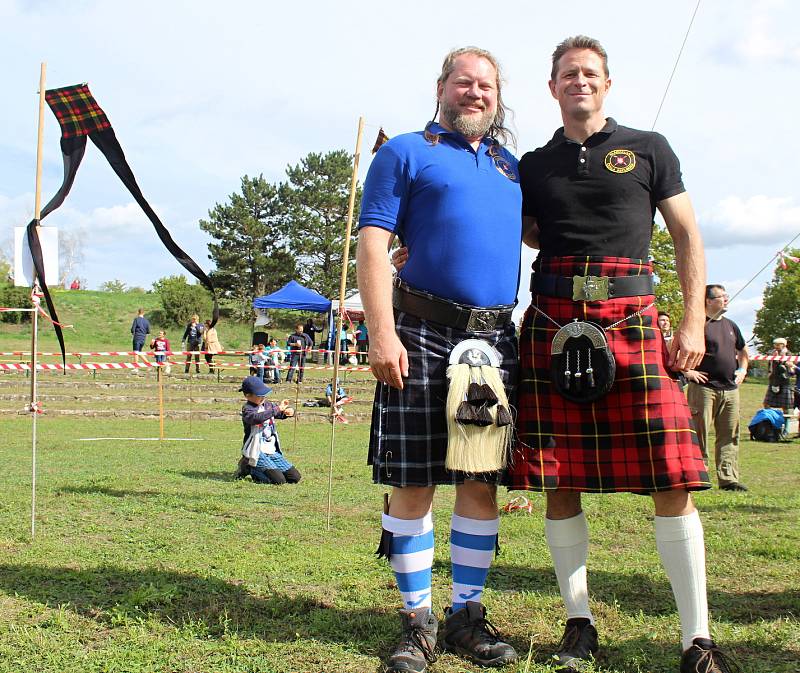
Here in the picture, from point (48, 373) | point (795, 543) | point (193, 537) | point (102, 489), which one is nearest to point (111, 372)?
point (48, 373)

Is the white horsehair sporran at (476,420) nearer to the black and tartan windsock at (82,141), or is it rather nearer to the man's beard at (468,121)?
the man's beard at (468,121)

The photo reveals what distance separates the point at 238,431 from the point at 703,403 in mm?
6931

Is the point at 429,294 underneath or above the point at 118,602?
above

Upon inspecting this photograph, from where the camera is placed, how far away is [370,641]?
2744 mm

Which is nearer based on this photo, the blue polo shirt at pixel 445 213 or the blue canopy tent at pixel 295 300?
the blue polo shirt at pixel 445 213

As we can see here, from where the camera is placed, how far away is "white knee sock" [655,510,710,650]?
7.95 feet

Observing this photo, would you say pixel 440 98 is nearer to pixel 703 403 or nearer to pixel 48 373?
pixel 703 403

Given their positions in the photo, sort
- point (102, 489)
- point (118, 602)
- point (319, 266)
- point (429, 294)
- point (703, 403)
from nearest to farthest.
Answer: point (429, 294) < point (118, 602) < point (102, 489) < point (703, 403) < point (319, 266)

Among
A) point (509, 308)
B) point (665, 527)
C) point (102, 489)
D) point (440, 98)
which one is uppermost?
point (440, 98)

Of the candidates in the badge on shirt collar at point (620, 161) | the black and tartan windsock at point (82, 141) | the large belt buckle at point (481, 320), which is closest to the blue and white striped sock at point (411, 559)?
the large belt buckle at point (481, 320)

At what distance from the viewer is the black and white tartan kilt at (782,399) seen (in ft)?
42.1

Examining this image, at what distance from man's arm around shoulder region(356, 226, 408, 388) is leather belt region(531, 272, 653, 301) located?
55 centimetres

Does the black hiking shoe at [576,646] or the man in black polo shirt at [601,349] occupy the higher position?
the man in black polo shirt at [601,349]

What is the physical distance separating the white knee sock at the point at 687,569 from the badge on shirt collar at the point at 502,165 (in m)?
1.22
